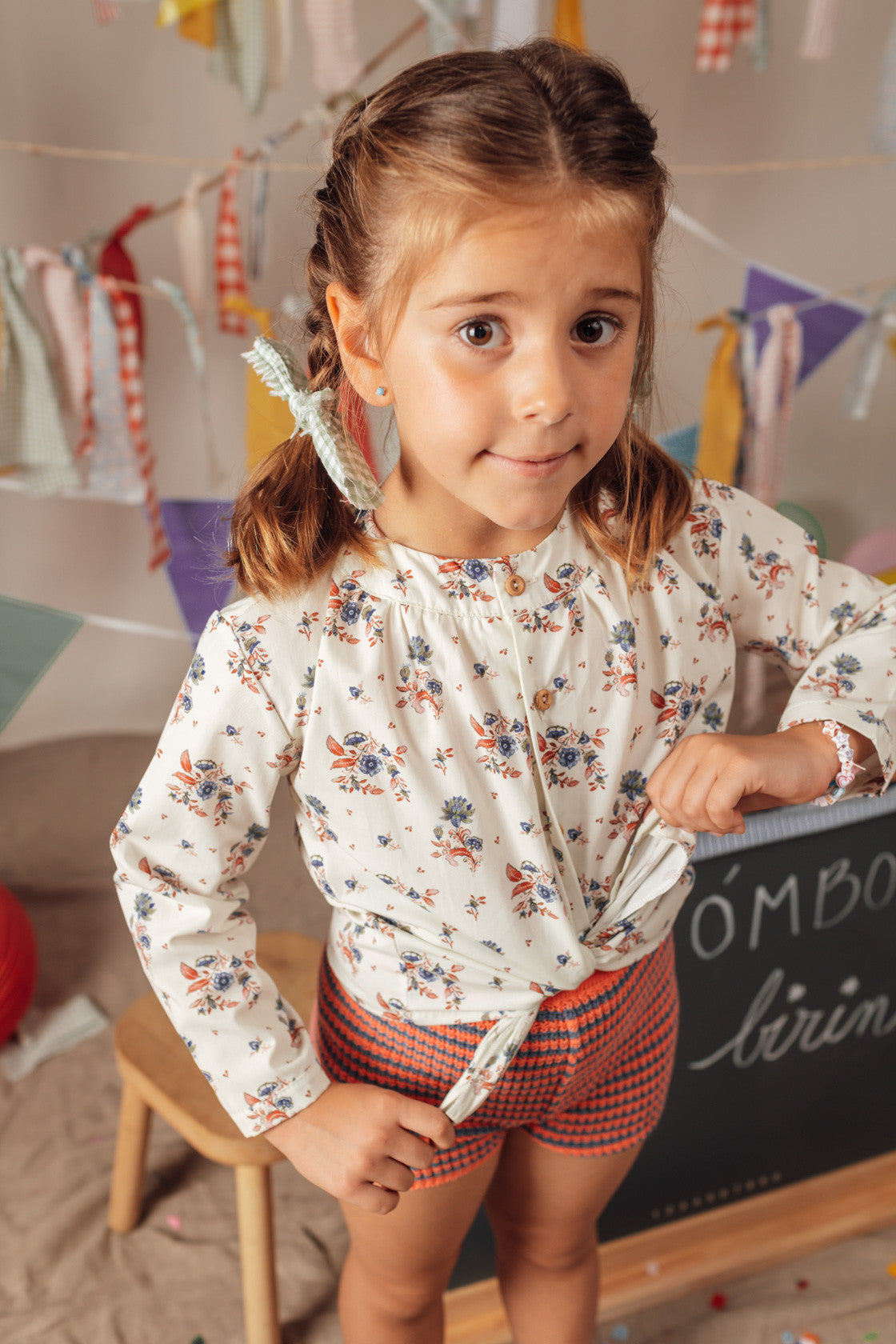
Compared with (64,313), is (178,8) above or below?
above

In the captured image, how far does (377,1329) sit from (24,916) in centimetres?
97

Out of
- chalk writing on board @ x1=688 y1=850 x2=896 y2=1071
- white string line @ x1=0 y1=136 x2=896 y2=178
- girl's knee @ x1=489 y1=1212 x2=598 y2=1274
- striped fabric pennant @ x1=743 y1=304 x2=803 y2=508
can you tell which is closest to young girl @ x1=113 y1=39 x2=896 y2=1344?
girl's knee @ x1=489 y1=1212 x2=598 y2=1274

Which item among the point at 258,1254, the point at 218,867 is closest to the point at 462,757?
the point at 218,867

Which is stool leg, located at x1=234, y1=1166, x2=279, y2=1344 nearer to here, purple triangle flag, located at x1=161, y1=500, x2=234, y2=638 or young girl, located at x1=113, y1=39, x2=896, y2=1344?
young girl, located at x1=113, y1=39, x2=896, y2=1344

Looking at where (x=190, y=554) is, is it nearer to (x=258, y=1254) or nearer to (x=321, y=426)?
(x=258, y=1254)

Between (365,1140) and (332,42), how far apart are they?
1.76 m

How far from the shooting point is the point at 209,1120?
118 cm

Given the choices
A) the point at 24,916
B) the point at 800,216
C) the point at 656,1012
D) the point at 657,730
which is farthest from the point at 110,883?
the point at 800,216

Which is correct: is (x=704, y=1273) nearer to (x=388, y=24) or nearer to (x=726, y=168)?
(x=726, y=168)

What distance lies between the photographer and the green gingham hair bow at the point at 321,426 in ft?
2.26

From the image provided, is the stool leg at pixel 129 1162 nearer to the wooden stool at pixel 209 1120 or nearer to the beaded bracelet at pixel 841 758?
the wooden stool at pixel 209 1120

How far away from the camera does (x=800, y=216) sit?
2.54 meters

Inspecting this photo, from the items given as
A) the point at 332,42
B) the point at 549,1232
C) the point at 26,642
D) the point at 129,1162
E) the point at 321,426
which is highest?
the point at 332,42

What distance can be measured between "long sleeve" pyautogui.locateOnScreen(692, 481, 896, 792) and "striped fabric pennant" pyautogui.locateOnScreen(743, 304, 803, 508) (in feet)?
3.61
